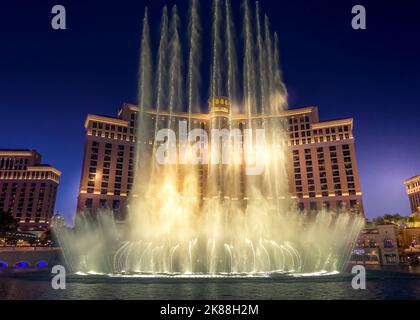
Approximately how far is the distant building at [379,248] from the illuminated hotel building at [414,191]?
310 feet

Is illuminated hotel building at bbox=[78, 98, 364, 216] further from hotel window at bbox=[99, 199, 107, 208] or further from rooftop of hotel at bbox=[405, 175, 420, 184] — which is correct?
rooftop of hotel at bbox=[405, 175, 420, 184]

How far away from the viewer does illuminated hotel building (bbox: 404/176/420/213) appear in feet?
461

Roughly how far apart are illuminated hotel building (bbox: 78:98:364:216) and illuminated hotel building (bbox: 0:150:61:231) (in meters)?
41.6

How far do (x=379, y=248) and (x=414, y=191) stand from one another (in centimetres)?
10408

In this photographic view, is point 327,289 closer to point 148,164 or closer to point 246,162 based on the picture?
point 246,162

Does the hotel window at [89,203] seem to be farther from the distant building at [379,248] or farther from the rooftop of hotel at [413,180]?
the rooftop of hotel at [413,180]

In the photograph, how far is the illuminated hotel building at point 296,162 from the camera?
9269 cm

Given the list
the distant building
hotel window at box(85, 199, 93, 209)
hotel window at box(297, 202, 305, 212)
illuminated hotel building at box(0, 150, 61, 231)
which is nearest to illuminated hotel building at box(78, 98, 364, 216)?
hotel window at box(85, 199, 93, 209)

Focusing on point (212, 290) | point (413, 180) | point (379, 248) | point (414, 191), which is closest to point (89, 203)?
point (379, 248)

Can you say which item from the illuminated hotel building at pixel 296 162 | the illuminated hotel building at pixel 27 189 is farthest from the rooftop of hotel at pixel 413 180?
the illuminated hotel building at pixel 27 189

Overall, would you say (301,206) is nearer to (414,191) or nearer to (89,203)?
(89,203)
